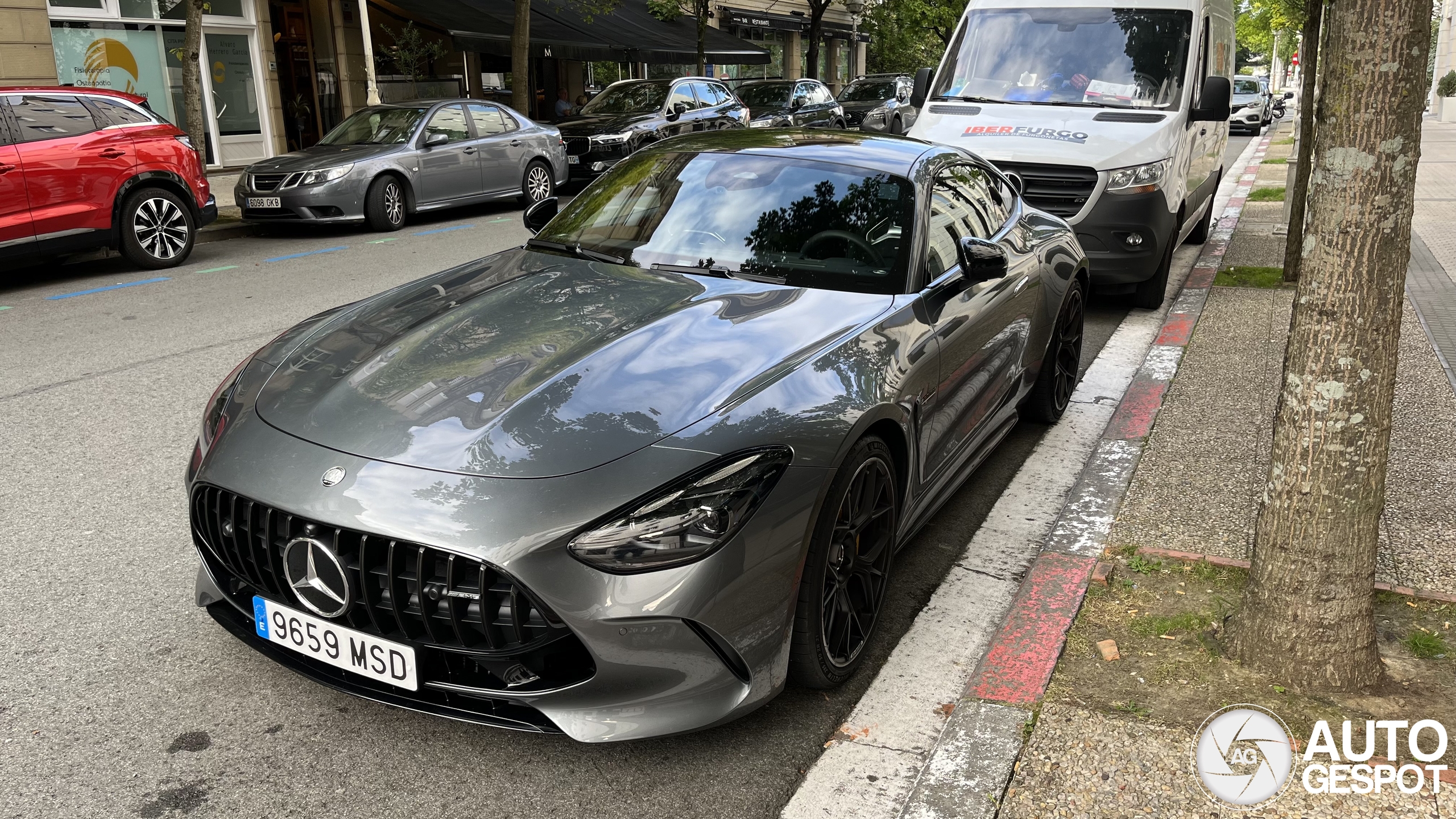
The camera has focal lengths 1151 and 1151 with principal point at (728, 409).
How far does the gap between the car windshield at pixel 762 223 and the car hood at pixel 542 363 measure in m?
0.16

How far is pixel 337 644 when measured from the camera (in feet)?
9.23

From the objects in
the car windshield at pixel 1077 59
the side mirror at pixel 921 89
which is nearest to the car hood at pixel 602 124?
the side mirror at pixel 921 89

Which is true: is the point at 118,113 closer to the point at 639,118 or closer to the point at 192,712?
the point at 639,118

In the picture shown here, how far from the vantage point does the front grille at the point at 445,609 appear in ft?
8.66

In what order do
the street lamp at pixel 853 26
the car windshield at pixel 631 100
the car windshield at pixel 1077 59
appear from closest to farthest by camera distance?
the car windshield at pixel 1077 59 → the car windshield at pixel 631 100 → the street lamp at pixel 853 26

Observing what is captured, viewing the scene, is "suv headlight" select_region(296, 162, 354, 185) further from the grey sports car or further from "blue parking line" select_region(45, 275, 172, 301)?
the grey sports car

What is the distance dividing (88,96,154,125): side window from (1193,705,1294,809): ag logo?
10.5 metres

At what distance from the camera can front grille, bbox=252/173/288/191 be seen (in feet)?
41.7

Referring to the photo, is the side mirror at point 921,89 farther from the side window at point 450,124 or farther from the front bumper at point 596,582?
the front bumper at point 596,582

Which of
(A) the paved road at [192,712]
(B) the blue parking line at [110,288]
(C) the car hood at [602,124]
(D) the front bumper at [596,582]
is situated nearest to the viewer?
(D) the front bumper at [596,582]

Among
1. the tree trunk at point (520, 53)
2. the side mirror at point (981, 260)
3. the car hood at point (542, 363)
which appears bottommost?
the car hood at point (542, 363)

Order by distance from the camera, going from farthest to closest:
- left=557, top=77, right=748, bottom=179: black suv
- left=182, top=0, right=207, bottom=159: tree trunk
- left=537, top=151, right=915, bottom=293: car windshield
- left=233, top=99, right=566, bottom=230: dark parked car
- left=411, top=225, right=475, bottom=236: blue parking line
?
left=557, top=77, right=748, bottom=179: black suv, left=411, top=225, right=475, bottom=236: blue parking line, left=182, top=0, right=207, bottom=159: tree trunk, left=233, top=99, right=566, bottom=230: dark parked car, left=537, top=151, right=915, bottom=293: car windshield

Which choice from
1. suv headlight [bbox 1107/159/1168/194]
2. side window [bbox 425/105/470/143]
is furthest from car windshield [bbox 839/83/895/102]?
suv headlight [bbox 1107/159/1168/194]

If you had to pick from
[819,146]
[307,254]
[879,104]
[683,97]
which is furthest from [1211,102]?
[879,104]
